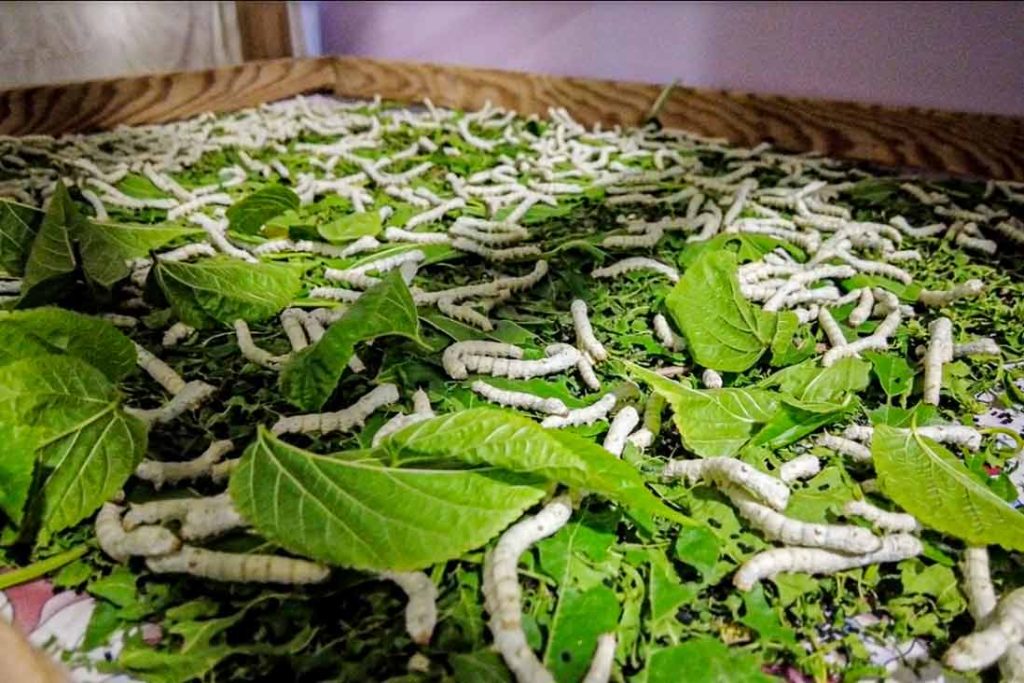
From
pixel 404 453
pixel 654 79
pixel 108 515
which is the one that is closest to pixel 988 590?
pixel 404 453

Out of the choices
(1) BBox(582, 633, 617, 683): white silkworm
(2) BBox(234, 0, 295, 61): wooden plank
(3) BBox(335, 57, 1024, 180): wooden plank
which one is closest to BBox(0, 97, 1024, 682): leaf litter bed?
(1) BBox(582, 633, 617, 683): white silkworm

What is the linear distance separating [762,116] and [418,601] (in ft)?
6.49

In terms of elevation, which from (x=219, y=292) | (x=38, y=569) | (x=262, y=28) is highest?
(x=262, y=28)

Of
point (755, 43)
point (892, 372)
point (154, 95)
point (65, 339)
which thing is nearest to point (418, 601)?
point (65, 339)

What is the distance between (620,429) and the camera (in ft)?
3.05

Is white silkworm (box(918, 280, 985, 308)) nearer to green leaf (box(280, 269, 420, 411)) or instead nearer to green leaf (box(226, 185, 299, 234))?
green leaf (box(280, 269, 420, 411))

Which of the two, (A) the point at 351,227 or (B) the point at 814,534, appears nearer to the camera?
(B) the point at 814,534

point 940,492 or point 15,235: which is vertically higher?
point 15,235

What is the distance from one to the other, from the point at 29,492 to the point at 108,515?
8cm

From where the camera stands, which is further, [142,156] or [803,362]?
[142,156]

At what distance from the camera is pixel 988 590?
713mm

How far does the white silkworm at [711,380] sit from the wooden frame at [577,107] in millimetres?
1341

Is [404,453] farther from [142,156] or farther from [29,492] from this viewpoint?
[142,156]

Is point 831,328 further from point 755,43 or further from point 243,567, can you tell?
point 755,43
